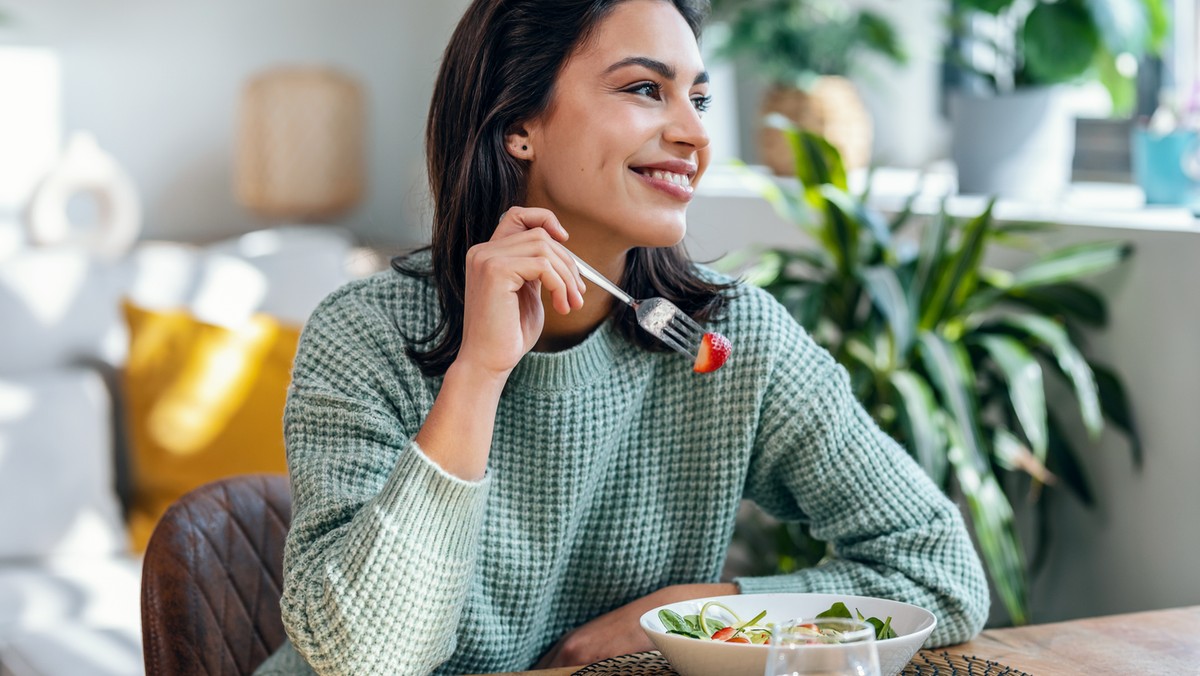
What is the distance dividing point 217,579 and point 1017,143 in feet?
5.72

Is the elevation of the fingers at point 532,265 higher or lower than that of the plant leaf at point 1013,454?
higher

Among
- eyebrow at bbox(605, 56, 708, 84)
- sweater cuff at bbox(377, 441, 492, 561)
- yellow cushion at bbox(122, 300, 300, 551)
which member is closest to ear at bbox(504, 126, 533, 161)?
eyebrow at bbox(605, 56, 708, 84)

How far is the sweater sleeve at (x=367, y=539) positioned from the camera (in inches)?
41.0

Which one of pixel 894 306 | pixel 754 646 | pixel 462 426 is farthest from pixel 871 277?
pixel 754 646

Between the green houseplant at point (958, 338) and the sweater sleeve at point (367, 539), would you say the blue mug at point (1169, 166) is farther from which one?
the sweater sleeve at point (367, 539)

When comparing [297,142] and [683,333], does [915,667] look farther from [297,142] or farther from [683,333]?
[297,142]

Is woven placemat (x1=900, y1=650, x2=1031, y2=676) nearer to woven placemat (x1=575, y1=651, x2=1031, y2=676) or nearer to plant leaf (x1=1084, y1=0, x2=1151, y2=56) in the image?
woven placemat (x1=575, y1=651, x2=1031, y2=676)

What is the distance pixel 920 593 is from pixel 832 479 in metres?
0.14

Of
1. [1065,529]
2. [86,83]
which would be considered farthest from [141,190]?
[1065,529]

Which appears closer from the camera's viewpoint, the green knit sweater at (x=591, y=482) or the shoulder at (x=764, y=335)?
the green knit sweater at (x=591, y=482)

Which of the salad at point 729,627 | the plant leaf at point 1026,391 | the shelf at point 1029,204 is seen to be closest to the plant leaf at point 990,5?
the shelf at point 1029,204

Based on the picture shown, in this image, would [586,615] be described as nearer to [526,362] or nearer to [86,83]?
[526,362]

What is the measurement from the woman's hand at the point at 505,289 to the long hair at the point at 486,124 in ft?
0.45

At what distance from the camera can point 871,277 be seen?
2.14 metres
